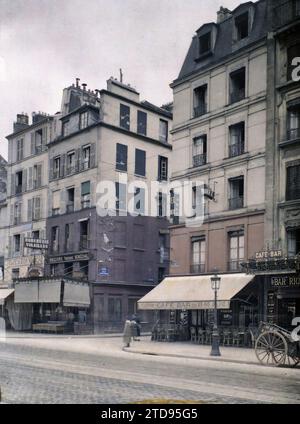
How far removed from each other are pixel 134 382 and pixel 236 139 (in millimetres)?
17488

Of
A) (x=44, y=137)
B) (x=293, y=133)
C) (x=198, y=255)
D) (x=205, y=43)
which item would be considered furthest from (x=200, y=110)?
(x=44, y=137)

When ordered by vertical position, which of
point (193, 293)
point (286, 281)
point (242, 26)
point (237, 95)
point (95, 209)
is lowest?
point (193, 293)

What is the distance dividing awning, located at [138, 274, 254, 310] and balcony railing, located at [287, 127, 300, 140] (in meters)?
6.01

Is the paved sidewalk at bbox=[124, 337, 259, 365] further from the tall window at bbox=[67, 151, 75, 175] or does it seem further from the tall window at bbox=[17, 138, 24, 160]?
the tall window at bbox=[17, 138, 24, 160]

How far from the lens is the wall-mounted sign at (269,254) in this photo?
23672 millimetres

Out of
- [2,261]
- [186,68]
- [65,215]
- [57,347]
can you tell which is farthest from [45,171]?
[57,347]

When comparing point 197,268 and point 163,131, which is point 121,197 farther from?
point 197,268

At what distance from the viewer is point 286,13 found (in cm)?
2438

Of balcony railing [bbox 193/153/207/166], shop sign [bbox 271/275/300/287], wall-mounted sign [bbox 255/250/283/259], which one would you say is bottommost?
shop sign [bbox 271/275/300/287]

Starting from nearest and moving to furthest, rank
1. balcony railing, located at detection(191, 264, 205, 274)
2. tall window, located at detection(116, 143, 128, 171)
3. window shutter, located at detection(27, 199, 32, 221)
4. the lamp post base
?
the lamp post base
balcony railing, located at detection(191, 264, 205, 274)
tall window, located at detection(116, 143, 128, 171)
window shutter, located at detection(27, 199, 32, 221)

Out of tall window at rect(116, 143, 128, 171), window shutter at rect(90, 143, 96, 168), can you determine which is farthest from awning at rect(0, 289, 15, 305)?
tall window at rect(116, 143, 128, 171)

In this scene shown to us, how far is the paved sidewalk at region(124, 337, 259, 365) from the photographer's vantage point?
1980 centimetres

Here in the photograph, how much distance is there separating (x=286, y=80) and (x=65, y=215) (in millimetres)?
19540

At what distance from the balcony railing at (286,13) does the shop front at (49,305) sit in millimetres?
19069
